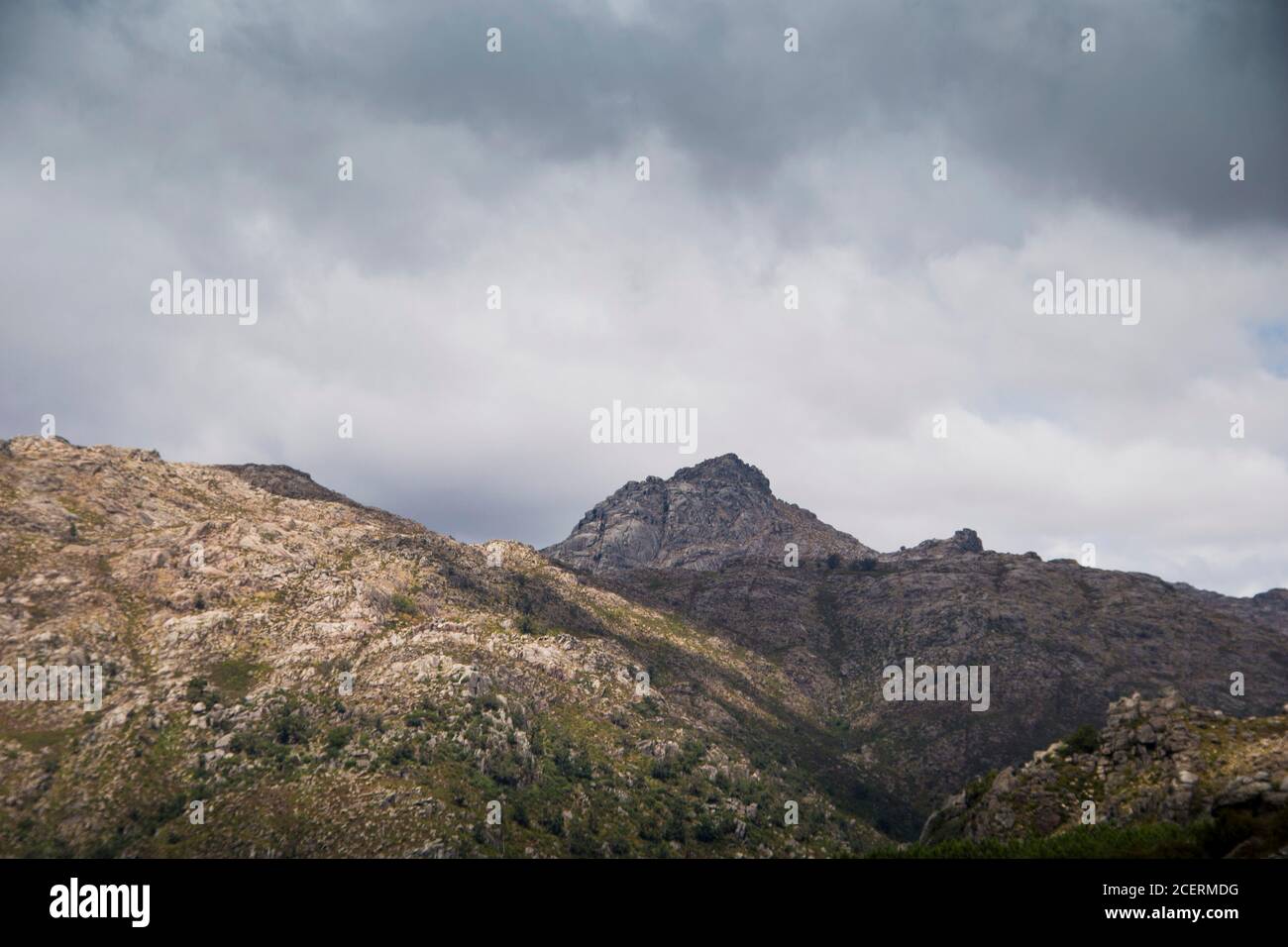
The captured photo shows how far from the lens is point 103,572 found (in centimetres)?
12275

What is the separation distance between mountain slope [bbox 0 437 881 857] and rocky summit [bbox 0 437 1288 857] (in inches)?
17.5

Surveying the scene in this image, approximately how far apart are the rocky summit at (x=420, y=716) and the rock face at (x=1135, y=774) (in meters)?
0.27

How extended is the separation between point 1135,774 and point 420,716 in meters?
88.5

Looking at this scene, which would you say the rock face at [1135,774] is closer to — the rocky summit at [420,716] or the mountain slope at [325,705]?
the rocky summit at [420,716]

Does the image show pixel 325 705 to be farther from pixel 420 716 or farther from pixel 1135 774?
pixel 1135 774

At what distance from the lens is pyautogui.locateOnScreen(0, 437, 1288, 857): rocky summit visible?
8500 centimetres

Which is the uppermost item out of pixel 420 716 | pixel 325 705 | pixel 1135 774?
pixel 1135 774

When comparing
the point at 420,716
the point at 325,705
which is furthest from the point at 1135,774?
the point at 325,705

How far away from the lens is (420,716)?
11050 cm

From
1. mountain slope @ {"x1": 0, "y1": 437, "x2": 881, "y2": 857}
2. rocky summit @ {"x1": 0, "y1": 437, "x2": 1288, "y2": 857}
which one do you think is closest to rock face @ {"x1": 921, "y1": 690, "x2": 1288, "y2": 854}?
rocky summit @ {"x1": 0, "y1": 437, "x2": 1288, "y2": 857}

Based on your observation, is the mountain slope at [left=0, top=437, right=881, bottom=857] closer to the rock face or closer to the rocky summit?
the rocky summit

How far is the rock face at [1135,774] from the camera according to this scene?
48250 mm

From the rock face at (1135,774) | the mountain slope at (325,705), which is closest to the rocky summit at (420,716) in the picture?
the rock face at (1135,774)
